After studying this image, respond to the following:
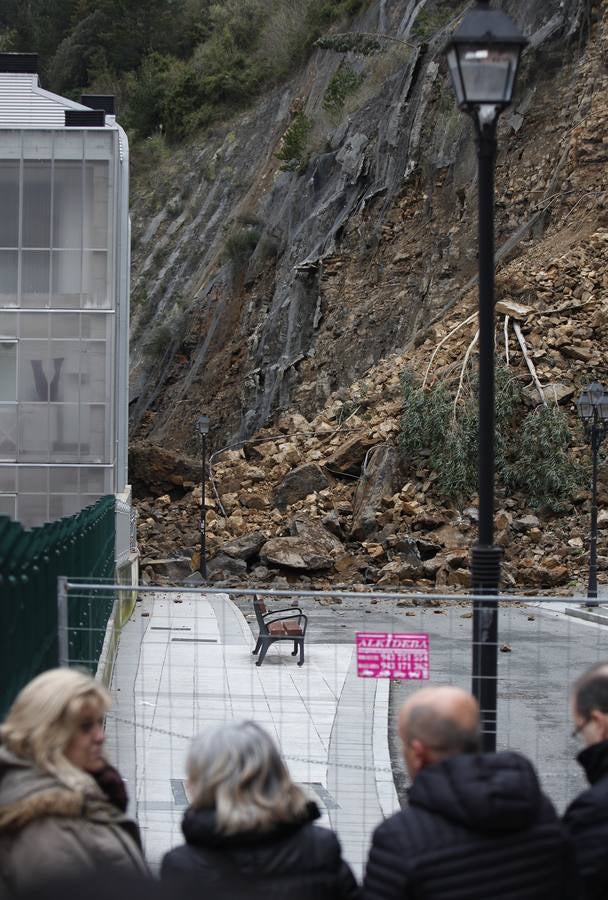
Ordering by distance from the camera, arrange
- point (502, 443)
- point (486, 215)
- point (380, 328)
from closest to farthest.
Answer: point (486, 215) → point (502, 443) → point (380, 328)

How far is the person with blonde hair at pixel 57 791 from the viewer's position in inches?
132

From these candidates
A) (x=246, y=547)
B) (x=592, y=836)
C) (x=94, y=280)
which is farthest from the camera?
(x=246, y=547)

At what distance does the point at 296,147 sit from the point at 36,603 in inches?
1890

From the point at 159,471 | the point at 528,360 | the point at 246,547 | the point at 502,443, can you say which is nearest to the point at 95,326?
the point at 246,547

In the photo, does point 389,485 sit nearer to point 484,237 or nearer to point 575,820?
point 484,237

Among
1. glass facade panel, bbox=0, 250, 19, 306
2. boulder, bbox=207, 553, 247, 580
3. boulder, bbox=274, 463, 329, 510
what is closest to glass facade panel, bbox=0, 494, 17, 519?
glass facade panel, bbox=0, 250, 19, 306

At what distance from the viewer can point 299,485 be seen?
112 feet

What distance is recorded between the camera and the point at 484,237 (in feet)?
22.3

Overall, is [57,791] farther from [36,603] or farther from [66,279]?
[66,279]

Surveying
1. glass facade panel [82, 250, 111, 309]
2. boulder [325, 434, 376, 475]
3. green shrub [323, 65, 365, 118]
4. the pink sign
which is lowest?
boulder [325, 434, 376, 475]

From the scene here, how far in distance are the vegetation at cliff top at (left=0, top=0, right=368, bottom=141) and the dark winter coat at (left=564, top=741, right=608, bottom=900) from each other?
6037cm

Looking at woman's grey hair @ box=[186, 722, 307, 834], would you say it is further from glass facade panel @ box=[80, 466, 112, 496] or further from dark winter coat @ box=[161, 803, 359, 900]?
glass facade panel @ box=[80, 466, 112, 496]

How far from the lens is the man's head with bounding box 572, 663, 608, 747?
4.02 meters

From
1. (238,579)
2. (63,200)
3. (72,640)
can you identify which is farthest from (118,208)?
(72,640)
